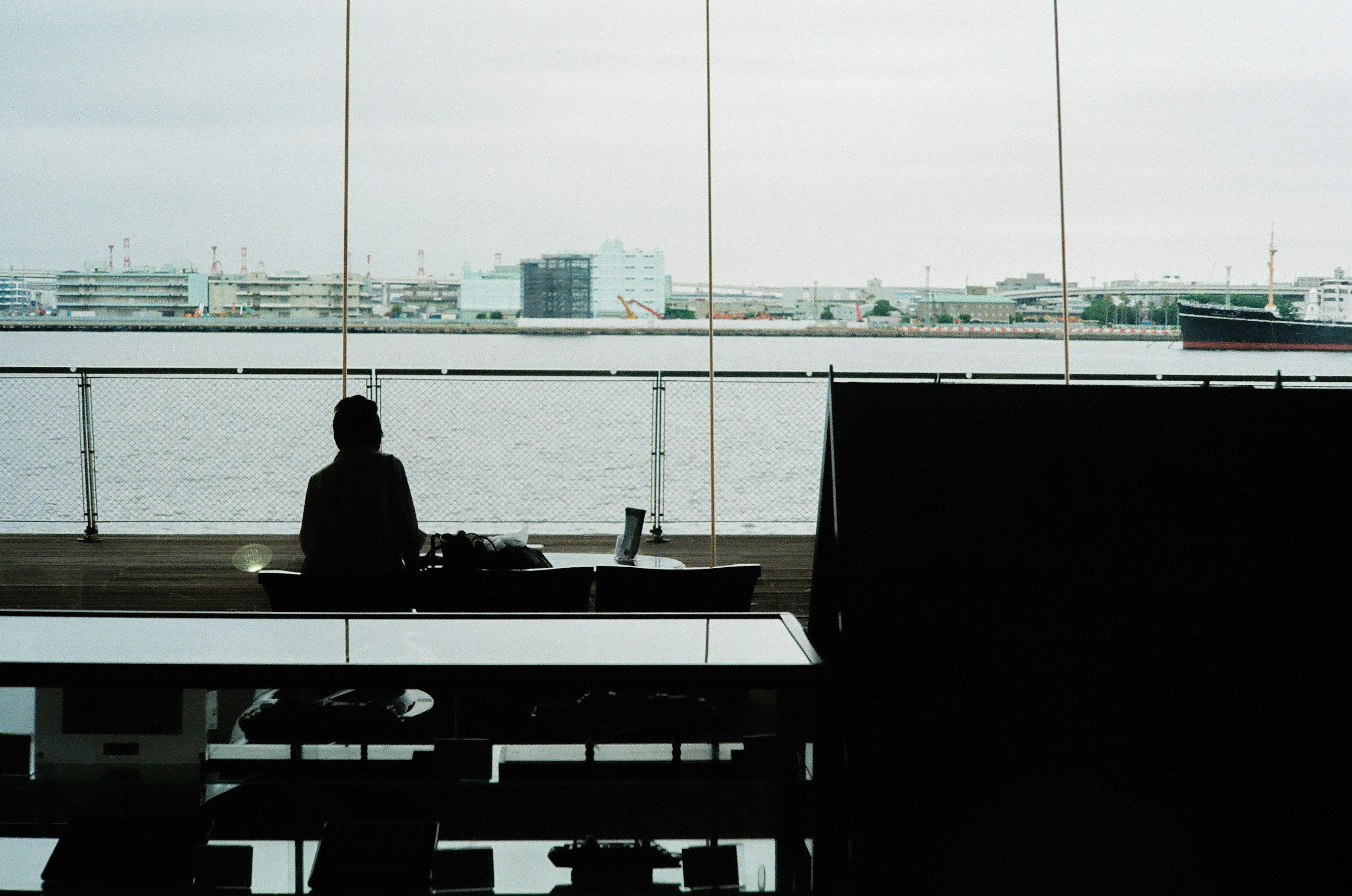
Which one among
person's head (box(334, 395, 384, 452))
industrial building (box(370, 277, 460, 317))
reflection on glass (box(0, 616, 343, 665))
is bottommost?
reflection on glass (box(0, 616, 343, 665))

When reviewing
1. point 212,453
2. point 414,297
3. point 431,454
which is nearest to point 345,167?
point 414,297

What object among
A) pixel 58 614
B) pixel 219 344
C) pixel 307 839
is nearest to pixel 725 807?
pixel 307 839

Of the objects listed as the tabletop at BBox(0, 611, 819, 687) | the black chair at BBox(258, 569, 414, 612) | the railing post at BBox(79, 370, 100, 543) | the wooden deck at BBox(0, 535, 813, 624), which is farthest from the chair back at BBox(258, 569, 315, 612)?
the railing post at BBox(79, 370, 100, 543)

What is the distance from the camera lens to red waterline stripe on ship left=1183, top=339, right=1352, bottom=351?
5.47 m

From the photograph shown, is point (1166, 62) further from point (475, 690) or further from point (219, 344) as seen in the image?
point (219, 344)

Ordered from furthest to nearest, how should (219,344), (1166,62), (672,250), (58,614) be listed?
(219,344)
(672,250)
(1166,62)
(58,614)

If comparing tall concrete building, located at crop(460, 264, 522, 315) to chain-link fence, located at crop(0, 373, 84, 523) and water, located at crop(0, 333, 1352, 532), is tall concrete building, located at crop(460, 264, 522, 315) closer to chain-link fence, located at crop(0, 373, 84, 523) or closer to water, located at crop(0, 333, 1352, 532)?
water, located at crop(0, 333, 1352, 532)

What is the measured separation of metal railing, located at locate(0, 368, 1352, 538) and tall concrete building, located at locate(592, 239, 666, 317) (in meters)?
1.10

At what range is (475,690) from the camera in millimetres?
1308

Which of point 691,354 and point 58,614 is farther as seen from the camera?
point 691,354

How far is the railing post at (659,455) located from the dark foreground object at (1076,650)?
5436 mm

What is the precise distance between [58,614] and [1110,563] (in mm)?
1412

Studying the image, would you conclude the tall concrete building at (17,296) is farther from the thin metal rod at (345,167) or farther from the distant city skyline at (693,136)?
the thin metal rod at (345,167)

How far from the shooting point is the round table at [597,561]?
3617 mm
